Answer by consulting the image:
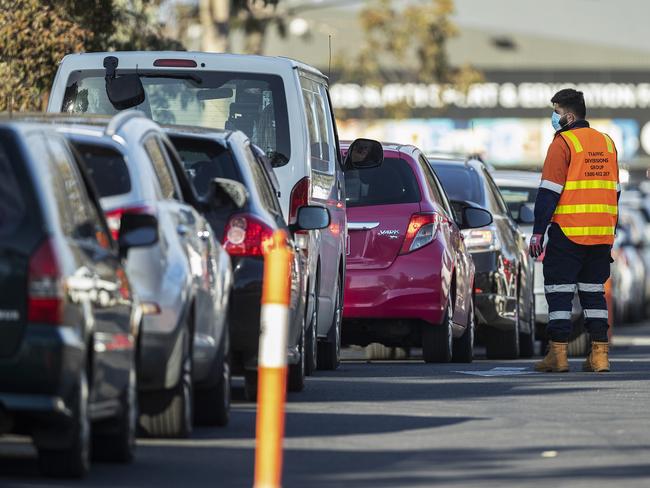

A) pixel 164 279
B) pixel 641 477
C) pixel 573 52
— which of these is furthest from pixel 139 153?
pixel 573 52

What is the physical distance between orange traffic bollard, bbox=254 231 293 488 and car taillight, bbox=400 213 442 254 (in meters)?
9.85

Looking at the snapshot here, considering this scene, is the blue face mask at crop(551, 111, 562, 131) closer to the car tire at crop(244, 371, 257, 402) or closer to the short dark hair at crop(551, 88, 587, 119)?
the short dark hair at crop(551, 88, 587, 119)

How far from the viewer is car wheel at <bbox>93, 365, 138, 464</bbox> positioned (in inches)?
392

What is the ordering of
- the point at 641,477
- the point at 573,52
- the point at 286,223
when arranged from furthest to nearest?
the point at 573,52 < the point at 286,223 < the point at 641,477

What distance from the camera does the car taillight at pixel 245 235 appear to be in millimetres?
12930

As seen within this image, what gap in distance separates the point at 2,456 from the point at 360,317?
7.89 meters

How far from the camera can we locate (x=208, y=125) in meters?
14.9

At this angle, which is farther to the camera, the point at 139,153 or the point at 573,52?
the point at 573,52

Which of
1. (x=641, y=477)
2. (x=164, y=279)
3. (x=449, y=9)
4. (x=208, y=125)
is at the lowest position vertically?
(x=641, y=477)

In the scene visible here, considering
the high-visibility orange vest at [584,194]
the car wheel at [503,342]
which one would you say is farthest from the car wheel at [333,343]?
the car wheel at [503,342]

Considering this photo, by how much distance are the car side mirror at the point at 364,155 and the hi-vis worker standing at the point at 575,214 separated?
1194 millimetres

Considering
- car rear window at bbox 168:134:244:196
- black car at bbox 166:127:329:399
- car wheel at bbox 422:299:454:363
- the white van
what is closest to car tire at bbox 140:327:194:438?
black car at bbox 166:127:329:399

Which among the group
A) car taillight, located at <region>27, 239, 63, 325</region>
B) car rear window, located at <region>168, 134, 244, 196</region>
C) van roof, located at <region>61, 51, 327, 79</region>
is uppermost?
van roof, located at <region>61, 51, 327, 79</region>

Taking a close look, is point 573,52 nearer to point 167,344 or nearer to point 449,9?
point 449,9
